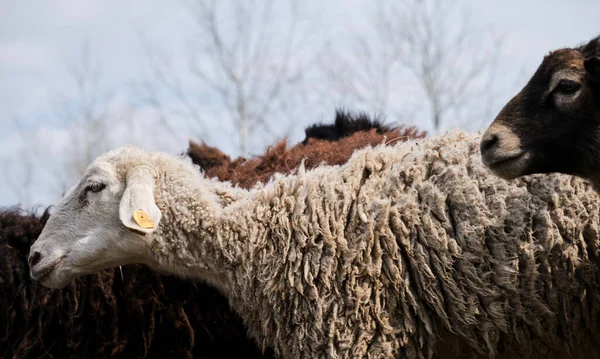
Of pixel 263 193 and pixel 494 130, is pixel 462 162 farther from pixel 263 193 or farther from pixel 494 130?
pixel 263 193

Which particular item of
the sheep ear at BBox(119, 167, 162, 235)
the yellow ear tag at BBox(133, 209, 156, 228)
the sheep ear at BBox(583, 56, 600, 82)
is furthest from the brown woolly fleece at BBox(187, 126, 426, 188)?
the sheep ear at BBox(583, 56, 600, 82)

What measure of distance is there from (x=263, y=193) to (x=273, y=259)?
0.48m

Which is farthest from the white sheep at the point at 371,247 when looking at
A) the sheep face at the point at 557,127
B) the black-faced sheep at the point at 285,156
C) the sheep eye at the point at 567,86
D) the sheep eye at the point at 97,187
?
the black-faced sheep at the point at 285,156

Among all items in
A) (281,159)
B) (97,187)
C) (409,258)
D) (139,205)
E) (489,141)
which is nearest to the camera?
(489,141)

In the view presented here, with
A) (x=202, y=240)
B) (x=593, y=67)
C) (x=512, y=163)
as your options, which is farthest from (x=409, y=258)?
(x=593, y=67)

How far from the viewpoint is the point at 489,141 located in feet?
15.7

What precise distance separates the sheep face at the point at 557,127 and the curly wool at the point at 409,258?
276 mm

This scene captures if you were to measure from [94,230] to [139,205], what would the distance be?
42 centimetres

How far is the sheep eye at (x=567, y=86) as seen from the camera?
4641mm

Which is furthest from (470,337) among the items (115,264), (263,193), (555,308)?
(115,264)

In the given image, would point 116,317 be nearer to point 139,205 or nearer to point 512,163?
point 139,205

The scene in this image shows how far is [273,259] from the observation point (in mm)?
5191

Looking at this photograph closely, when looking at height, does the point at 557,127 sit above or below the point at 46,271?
above

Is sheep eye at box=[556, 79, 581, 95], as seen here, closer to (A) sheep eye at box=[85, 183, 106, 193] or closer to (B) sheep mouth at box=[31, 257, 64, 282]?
(A) sheep eye at box=[85, 183, 106, 193]
